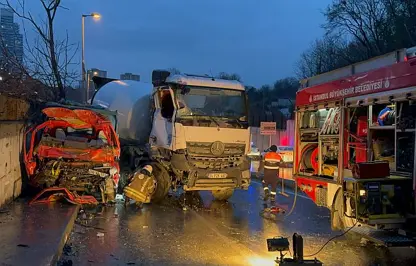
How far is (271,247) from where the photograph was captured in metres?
5.79

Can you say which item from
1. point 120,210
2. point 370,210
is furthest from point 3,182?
point 370,210

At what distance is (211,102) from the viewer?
40.3 ft

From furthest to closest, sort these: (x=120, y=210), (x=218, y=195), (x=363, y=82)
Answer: (x=218, y=195), (x=120, y=210), (x=363, y=82)

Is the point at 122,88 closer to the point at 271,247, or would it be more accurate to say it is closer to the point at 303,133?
the point at 303,133

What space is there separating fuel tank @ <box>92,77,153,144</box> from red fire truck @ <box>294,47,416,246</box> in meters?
6.07

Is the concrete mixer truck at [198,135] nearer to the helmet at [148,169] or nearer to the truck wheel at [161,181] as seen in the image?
the truck wheel at [161,181]

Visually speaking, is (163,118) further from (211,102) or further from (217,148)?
(217,148)

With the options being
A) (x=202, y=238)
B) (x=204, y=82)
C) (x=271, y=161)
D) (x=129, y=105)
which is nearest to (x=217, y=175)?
(x=271, y=161)

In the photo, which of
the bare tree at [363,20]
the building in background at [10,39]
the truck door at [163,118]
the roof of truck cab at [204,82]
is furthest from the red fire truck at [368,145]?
the bare tree at [363,20]

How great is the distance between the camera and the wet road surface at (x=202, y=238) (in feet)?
24.0

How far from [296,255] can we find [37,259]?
10.4ft

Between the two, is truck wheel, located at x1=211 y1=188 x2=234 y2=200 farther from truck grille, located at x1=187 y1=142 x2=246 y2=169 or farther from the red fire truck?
the red fire truck

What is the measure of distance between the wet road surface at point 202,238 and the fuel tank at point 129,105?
282cm

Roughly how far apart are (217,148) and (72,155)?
3403 mm
